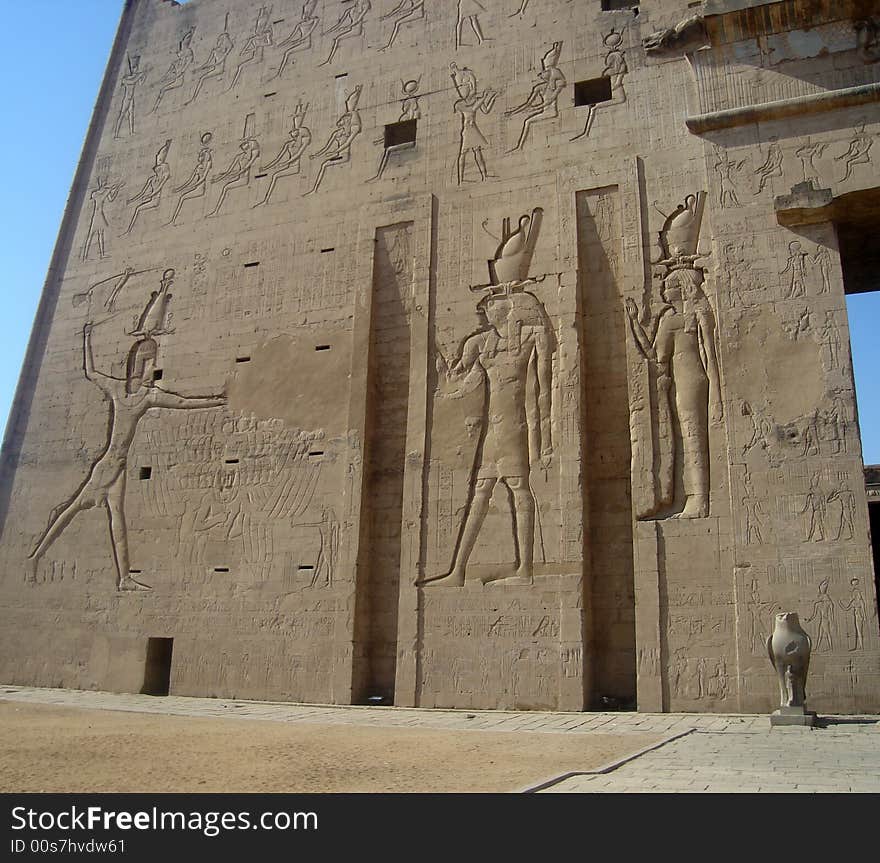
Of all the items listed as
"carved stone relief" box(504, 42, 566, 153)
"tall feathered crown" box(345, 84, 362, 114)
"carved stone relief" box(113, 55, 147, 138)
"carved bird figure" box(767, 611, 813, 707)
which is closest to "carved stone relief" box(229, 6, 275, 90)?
"tall feathered crown" box(345, 84, 362, 114)

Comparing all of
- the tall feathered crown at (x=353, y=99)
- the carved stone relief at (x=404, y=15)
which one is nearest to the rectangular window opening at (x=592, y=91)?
the carved stone relief at (x=404, y=15)

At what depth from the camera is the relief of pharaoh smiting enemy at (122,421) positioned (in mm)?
12195

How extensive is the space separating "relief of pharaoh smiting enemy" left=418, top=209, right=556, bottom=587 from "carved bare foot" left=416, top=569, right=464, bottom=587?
0.04 feet

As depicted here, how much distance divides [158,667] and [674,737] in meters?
7.68

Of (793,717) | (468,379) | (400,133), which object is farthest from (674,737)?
(400,133)

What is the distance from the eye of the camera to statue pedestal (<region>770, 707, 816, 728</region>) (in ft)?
23.0

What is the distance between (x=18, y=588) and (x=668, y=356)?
10114mm

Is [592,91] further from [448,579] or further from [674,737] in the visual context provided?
[674,737]

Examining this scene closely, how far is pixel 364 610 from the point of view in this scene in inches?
411

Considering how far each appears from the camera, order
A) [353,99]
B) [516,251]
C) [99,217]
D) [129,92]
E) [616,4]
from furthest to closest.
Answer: [129,92] < [99,217] < [353,99] < [616,4] < [516,251]

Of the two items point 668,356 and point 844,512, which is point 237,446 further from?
point 844,512

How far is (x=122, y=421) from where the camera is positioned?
12.8 m

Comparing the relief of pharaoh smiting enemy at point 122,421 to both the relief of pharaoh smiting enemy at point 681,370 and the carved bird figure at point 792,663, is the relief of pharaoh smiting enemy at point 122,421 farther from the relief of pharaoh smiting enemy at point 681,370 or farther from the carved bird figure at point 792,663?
the carved bird figure at point 792,663

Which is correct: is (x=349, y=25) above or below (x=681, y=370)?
above
